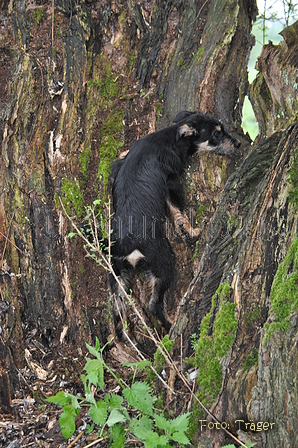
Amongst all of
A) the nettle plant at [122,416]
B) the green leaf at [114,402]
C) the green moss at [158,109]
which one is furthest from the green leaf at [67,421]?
the green moss at [158,109]

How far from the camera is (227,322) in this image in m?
3.23

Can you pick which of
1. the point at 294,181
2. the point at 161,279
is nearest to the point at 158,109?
the point at 161,279

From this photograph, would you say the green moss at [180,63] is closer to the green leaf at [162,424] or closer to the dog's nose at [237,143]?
the dog's nose at [237,143]

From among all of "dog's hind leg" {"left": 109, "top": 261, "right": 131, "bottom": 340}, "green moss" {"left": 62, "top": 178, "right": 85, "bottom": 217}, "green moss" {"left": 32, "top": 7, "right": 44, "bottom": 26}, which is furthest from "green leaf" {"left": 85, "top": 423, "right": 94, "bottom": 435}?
"green moss" {"left": 32, "top": 7, "right": 44, "bottom": 26}

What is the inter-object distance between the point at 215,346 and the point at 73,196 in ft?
7.50

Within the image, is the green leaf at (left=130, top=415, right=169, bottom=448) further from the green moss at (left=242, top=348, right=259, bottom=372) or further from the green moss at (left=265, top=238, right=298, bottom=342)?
the green moss at (left=265, top=238, right=298, bottom=342)

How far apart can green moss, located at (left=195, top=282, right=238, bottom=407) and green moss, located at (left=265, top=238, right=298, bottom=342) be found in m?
0.37

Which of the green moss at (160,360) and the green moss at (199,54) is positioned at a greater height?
the green moss at (199,54)

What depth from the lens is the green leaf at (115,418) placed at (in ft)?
10.3

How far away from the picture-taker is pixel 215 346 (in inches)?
128

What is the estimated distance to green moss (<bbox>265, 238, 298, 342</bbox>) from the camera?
283 cm

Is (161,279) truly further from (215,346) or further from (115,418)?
(115,418)

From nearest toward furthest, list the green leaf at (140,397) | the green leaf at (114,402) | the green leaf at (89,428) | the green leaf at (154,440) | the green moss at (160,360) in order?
the green leaf at (154,440), the green leaf at (140,397), the green leaf at (114,402), the green leaf at (89,428), the green moss at (160,360)

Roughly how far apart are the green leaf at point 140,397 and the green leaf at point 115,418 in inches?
4.5
